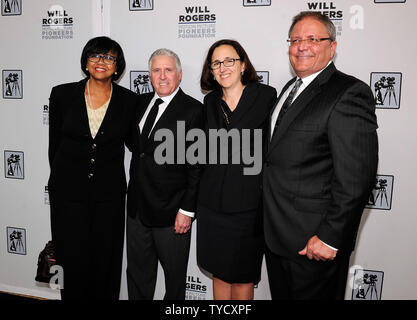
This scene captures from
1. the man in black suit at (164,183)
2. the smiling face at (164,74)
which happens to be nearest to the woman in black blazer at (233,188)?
the man in black suit at (164,183)

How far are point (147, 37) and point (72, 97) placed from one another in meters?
0.70

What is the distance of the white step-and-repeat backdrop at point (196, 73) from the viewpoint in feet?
6.98

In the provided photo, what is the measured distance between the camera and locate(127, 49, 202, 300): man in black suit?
6.46 ft

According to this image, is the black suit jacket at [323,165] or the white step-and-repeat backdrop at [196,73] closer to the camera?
the black suit jacket at [323,165]

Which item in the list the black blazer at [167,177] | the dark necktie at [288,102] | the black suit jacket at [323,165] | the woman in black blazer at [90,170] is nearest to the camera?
the black suit jacket at [323,165]

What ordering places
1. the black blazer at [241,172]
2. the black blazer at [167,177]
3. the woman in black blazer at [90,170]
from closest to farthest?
the black blazer at [241,172] < the black blazer at [167,177] < the woman in black blazer at [90,170]

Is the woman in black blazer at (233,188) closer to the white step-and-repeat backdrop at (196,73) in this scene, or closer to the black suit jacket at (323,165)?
the black suit jacket at (323,165)

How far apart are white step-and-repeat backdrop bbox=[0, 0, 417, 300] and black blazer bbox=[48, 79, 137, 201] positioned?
0.51 m

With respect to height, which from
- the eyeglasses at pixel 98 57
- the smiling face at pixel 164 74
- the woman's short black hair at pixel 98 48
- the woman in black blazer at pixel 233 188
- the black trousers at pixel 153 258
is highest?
the woman's short black hair at pixel 98 48

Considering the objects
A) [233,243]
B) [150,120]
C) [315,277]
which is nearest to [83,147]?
[150,120]

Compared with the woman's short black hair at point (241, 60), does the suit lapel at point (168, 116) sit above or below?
below

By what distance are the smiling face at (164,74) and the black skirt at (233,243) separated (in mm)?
678

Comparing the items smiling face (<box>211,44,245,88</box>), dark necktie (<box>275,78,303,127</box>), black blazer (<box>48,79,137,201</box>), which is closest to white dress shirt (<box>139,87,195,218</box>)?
black blazer (<box>48,79,137,201</box>)

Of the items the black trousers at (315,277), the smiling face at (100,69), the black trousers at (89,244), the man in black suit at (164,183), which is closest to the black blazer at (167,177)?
the man in black suit at (164,183)
